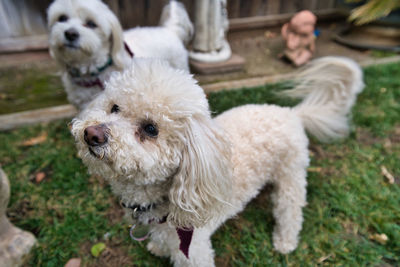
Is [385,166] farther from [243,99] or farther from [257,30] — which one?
[257,30]

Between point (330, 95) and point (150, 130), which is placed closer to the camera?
point (150, 130)

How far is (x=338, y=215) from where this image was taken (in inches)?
89.4

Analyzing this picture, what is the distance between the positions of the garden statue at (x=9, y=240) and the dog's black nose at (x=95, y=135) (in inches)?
41.5

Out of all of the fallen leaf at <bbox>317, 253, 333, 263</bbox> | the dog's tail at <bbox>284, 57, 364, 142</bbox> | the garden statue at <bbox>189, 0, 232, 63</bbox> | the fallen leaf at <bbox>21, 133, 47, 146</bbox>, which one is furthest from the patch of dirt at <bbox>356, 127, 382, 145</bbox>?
the fallen leaf at <bbox>21, 133, 47, 146</bbox>

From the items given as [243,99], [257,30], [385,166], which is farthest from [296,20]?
[385,166]

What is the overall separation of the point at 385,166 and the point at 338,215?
2.93 feet

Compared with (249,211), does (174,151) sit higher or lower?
higher

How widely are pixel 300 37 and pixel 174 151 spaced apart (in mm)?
4037

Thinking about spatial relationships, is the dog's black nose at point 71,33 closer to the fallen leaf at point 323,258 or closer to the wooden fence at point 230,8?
the wooden fence at point 230,8

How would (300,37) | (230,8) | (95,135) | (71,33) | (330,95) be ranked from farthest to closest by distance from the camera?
(230,8), (300,37), (71,33), (330,95), (95,135)

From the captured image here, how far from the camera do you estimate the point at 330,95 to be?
2195 millimetres

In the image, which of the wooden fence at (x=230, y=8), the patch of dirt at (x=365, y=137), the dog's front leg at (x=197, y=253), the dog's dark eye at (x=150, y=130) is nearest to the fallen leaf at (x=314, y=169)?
the patch of dirt at (x=365, y=137)

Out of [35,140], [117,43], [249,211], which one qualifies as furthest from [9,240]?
[117,43]

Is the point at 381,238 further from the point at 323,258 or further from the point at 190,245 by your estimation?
the point at 190,245
